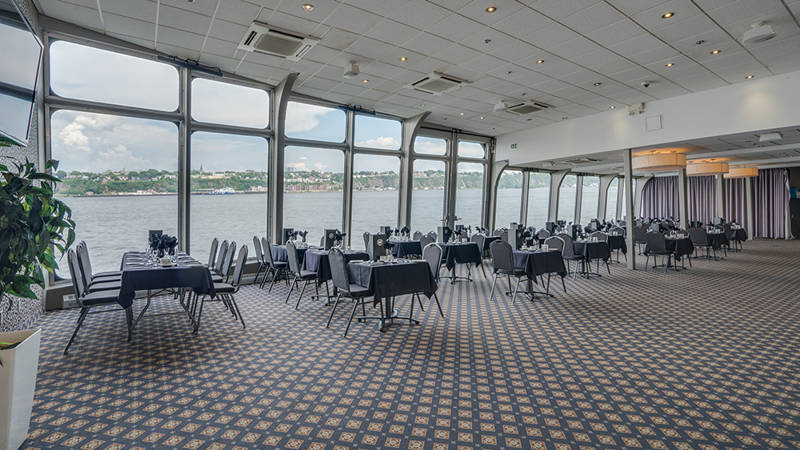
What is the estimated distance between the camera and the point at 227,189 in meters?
8.27

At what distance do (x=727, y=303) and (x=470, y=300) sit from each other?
4042 mm

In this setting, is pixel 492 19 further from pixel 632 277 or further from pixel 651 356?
pixel 632 277

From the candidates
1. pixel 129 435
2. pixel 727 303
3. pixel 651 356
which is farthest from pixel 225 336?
pixel 727 303

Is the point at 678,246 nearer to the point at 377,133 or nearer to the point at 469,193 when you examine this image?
the point at 469,193

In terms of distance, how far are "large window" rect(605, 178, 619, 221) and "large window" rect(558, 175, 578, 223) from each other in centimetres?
258

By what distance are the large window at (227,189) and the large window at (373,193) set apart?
2.44m

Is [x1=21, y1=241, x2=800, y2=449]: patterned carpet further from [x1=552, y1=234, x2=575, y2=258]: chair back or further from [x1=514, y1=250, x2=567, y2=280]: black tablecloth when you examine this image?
[x1=552, y1=234, x2=575, y2=258]: chair back

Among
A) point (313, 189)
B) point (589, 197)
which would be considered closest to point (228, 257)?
point (313, 189)

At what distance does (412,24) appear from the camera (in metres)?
5.52

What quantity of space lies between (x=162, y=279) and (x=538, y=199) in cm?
1430

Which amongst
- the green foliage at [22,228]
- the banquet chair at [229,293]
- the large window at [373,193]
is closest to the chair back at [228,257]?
the banquet chair at [229,293]

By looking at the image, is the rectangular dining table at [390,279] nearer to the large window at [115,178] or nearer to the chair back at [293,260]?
the chair back at [293,260]

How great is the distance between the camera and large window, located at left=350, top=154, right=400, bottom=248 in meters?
10.4

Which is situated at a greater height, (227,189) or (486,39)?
(486,39)
